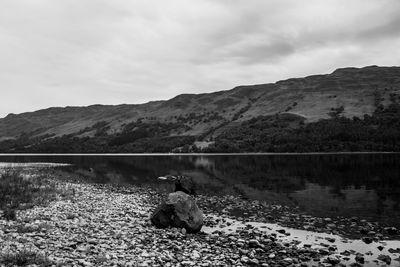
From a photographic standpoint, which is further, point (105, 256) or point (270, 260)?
point (270, 260)

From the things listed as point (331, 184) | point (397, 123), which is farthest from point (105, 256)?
point (397, 123)

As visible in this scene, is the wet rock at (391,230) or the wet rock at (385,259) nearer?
the wet rock at (385,259)

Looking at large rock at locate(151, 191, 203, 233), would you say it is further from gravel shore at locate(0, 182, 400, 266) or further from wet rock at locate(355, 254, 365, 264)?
wet rock at locate(355, 254, 365, 264)

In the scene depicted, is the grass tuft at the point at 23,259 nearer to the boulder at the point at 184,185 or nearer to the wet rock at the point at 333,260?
the wet rock at the point at 333,260

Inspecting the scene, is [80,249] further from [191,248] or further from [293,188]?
[293,188]

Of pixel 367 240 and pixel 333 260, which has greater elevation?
pixel 333 260

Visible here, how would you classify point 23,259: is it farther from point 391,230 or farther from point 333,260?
point 391,230

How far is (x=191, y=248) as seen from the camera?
20.9 meters

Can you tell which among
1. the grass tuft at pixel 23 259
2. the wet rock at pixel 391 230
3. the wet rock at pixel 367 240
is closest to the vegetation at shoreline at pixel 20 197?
the grass tuft at pixel 23 259

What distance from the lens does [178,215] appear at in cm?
2570

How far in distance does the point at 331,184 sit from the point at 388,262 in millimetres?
40581

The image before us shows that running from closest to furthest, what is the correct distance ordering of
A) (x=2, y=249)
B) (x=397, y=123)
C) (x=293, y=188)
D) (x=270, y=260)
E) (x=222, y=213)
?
(x=2, y=249) < (x=270, y=260) < (x=222, y=213) < (x=293, y=188) < (x=397, y=123)

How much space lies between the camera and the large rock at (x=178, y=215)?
25.5 metres

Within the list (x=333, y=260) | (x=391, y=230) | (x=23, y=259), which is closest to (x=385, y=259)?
(x=333, y=260)
